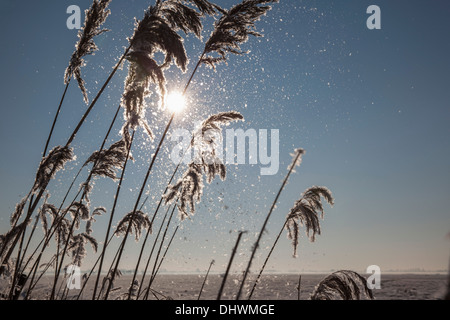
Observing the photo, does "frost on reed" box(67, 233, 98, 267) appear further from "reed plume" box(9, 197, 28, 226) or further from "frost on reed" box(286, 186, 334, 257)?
"frost on reed" box(286, 186, 334, 257)

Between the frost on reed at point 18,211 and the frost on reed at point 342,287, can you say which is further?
the frost on reed at point 18,211

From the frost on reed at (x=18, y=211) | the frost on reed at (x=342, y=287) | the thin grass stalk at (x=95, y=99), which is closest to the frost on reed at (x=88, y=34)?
the thin grass stalk at (x=95, y=99)


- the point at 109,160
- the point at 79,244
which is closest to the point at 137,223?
the point at 109,160

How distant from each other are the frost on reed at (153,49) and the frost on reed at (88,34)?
2.54 ft

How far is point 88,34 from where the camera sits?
4031 millimetres

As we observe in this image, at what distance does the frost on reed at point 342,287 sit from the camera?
3.69 metres

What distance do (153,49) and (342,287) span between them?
3.93 m

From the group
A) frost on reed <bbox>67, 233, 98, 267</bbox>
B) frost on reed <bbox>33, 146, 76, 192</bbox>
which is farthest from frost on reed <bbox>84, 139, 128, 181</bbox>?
frost on reed <bbox>67, 233, 98, 267</bbox>

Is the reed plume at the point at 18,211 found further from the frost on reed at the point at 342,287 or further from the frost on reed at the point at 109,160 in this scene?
the frost on reed at the point at 342,287

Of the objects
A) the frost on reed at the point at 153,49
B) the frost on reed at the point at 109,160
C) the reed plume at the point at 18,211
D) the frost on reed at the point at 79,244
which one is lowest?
the frost on reed at the point at 79,244

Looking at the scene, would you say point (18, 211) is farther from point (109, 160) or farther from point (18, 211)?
point (109, 160)
